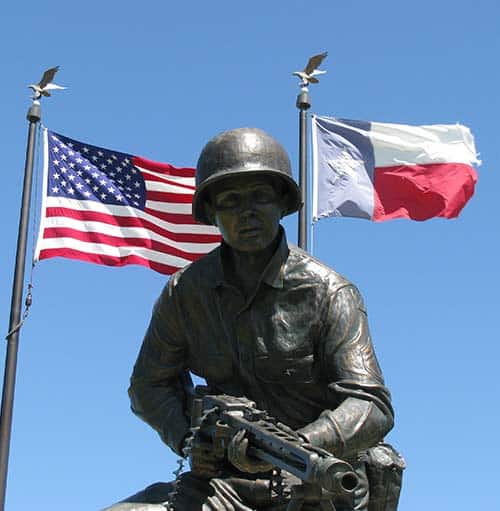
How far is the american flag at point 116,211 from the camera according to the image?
1617 centimetres

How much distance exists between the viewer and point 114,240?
16.4 m

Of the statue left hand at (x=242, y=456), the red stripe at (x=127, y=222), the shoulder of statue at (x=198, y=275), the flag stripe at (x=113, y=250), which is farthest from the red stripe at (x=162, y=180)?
the statue left hand at (x=242, y=456)

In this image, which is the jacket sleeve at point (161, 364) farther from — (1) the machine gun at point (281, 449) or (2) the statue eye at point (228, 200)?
(2) the statue eye at point (228, 200)

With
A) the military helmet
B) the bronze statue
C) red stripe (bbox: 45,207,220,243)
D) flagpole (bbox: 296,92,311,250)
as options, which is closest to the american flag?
red stripe (bbox: 45,207,220,243)

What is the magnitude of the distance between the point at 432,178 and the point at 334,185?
66.9 inches

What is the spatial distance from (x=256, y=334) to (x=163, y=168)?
9966mm

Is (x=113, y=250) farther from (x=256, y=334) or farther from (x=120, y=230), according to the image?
(x=256, y=334)

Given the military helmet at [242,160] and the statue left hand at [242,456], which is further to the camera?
the military helmet at [242,160]

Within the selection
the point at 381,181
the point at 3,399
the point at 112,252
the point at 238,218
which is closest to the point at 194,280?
the point at 238,218

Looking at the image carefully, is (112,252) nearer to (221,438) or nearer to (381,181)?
(381,181)

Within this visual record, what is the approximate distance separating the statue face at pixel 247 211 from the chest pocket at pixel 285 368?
0.67m

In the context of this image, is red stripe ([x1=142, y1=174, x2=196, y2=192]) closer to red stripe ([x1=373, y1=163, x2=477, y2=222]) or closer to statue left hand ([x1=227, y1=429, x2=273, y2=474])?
red stripe ([x1=373, y1=163, x2=477, y2=222])

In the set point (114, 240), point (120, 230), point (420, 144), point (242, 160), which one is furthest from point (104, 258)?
point (242, 160)

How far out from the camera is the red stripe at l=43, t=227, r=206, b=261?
16156mm
